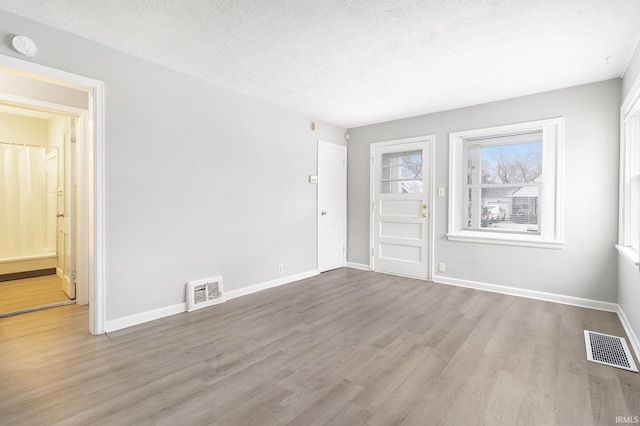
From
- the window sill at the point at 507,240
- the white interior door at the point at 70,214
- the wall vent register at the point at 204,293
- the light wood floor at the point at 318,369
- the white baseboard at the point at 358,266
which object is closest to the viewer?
the light wood floor at the point at 318,369

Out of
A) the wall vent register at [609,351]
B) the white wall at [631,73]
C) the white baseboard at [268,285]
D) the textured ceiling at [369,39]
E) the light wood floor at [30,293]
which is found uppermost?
the textured ceiling at [369,39]

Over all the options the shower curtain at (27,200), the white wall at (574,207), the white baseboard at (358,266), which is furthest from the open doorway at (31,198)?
the white wall at (574,207)

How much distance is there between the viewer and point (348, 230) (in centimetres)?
577

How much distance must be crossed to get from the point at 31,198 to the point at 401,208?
626 centimetres

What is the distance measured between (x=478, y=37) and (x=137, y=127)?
3.25 metres

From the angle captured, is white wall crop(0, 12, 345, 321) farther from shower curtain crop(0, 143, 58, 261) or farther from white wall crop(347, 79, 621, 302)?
shower curtain crop(0, 143, 58, 261)

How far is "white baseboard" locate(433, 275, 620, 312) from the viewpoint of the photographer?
3465 mm

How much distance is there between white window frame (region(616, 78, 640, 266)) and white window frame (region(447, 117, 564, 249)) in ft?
1.77

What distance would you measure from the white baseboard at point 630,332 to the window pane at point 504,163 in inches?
66.9

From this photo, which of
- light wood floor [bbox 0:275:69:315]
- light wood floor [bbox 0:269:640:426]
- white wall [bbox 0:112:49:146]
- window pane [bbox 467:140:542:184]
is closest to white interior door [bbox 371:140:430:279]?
window pane [bbox 467:140:542:184]

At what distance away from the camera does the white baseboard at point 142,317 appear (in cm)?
284

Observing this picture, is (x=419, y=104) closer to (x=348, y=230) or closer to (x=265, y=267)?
(x=348, y=230)

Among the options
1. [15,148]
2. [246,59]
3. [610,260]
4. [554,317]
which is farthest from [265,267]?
[15,148]

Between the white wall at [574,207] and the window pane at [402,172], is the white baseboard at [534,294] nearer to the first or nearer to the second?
the white wall at [574,207]
